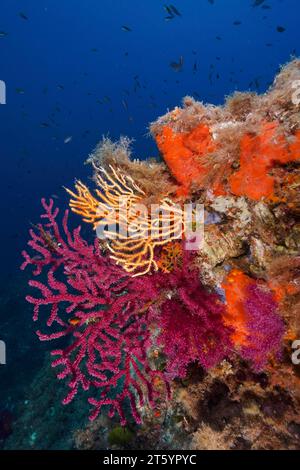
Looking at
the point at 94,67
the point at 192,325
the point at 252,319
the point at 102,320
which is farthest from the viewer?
the point at 94,67

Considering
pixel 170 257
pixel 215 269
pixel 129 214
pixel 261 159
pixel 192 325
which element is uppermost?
pixel 261 159

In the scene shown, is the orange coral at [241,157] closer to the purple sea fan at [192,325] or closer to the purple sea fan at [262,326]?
the purple sea fan at [192,325]

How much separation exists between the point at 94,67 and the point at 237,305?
131630mm

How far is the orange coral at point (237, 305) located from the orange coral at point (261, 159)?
98 centimetres

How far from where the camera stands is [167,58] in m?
123

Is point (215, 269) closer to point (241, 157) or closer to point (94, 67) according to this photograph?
point (241, 157)

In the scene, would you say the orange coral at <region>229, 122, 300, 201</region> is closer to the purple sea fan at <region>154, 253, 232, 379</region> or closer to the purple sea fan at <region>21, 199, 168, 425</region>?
the purple sea fan at <region>154, 253, 232, 379</region>

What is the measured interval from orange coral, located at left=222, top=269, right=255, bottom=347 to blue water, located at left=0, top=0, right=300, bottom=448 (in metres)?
68.2

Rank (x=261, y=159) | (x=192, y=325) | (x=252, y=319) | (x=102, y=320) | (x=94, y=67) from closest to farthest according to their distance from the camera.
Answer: (x=261, y=159) → (x=252, y=319) → (x=192, y=325) → (x=102, y=320) → (x=94, y=67)

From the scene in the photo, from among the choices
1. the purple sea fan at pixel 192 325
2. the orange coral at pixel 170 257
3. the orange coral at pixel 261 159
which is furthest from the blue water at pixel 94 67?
the orange coral at pixel 261 159

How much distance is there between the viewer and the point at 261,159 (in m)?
3.30

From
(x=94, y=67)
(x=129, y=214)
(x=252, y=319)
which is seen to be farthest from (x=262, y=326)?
(x=94, y=67)

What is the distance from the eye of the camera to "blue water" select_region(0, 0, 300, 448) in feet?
296
